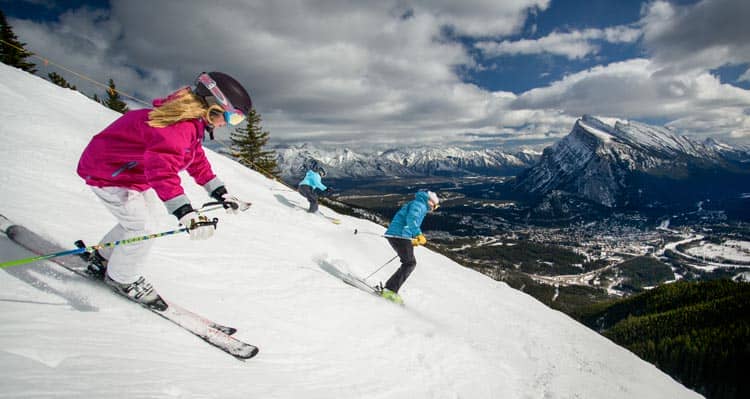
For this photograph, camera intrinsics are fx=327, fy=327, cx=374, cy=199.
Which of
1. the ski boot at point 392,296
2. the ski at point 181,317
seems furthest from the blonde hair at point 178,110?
the ski boot at point 392,296

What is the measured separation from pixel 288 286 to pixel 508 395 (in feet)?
15.4

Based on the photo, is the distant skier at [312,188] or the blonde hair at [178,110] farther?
the distant skier at [312,188]

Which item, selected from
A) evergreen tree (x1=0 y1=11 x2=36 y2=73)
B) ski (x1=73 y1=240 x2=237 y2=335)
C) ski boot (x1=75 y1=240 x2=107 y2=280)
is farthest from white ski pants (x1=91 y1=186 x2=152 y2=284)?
evergreen tree (x1=0 y1=11 x2=36 y2=73)

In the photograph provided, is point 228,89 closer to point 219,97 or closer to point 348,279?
point 219,97

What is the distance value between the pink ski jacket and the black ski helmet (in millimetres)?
409

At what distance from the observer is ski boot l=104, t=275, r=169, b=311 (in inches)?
174

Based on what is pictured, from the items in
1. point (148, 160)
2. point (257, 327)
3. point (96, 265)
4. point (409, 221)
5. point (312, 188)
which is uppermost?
point (312, 188)

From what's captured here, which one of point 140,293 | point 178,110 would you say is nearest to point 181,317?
point 140,293

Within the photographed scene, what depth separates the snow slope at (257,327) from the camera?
337 cm

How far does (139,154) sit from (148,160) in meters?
0.48

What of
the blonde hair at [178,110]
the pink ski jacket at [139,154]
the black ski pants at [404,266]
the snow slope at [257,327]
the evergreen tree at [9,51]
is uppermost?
the evergreen tree at [9,51]

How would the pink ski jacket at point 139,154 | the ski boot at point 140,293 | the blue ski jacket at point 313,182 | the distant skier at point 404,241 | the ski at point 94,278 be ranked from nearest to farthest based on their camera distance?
1. the pink ski jacket at point 139,154
2. the ski boot at point 140,293
3. the ski at point 94,278
4. the distant skier at point 404,241
5. the blue ski jacket at point 313,182

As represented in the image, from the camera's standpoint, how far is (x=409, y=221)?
9.09 metres

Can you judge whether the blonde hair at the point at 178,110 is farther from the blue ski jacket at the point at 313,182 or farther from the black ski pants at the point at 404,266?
the blue ski jacket at the point at 313,182
